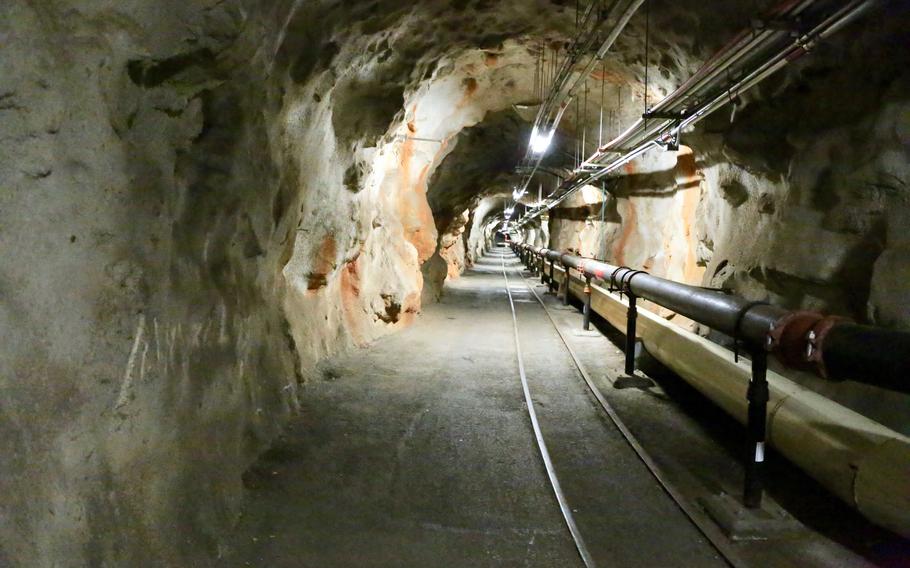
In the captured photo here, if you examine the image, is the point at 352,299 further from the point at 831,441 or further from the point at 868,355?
the point at 868,355

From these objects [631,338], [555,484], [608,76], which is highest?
[608,76]

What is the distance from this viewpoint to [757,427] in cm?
427

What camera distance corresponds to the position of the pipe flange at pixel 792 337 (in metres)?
3.69

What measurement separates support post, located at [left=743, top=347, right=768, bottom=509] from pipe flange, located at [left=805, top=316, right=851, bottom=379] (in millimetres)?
580

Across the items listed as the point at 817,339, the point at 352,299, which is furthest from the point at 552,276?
the point at 817,339

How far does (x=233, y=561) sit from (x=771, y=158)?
23.2ft

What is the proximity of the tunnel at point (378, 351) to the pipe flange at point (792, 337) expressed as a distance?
15 mm

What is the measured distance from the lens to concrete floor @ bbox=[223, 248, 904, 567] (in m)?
3.88

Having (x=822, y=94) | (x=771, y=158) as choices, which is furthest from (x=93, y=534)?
(x=771, y=158)

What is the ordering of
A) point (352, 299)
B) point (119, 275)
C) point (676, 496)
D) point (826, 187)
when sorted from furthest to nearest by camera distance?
1. point (352, 299)
2. point (826, 187)
3. point (676, 496)
4. point (119, 275)

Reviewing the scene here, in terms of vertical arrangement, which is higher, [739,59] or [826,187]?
[739,59]

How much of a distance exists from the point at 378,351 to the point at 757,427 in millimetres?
7140

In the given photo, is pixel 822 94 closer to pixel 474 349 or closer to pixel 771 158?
pixel 771 158

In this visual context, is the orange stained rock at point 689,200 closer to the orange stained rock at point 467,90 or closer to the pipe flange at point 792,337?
the orange stained rock at point 467,90
